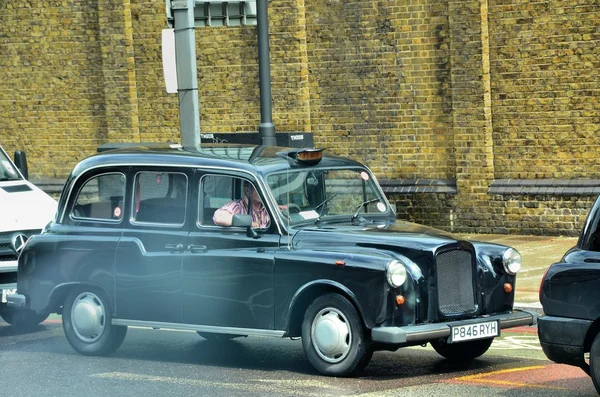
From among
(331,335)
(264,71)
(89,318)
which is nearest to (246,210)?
(331,335)

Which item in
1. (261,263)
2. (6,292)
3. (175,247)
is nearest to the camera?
(261,263)

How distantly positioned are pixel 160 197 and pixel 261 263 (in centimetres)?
131

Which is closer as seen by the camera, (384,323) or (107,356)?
(384,323)

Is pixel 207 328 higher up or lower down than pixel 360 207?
lower down

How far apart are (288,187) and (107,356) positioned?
226 centimetres

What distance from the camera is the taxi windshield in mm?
10133

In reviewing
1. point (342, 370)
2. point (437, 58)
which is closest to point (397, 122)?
point (437, 58)

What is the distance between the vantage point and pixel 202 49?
22344 mm

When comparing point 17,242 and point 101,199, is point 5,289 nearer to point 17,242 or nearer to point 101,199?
point 17,242

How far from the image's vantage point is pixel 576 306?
26.7 ft

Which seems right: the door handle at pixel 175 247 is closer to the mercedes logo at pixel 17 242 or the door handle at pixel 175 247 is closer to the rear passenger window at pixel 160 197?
the rear passenger window at pixel 160 197

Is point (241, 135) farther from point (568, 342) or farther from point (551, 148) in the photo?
point (568, 342)

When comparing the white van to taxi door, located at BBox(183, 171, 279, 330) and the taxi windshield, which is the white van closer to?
taxi door, located at BBox(183, 171, 279, 330)

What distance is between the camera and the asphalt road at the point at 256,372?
29.3 feet
